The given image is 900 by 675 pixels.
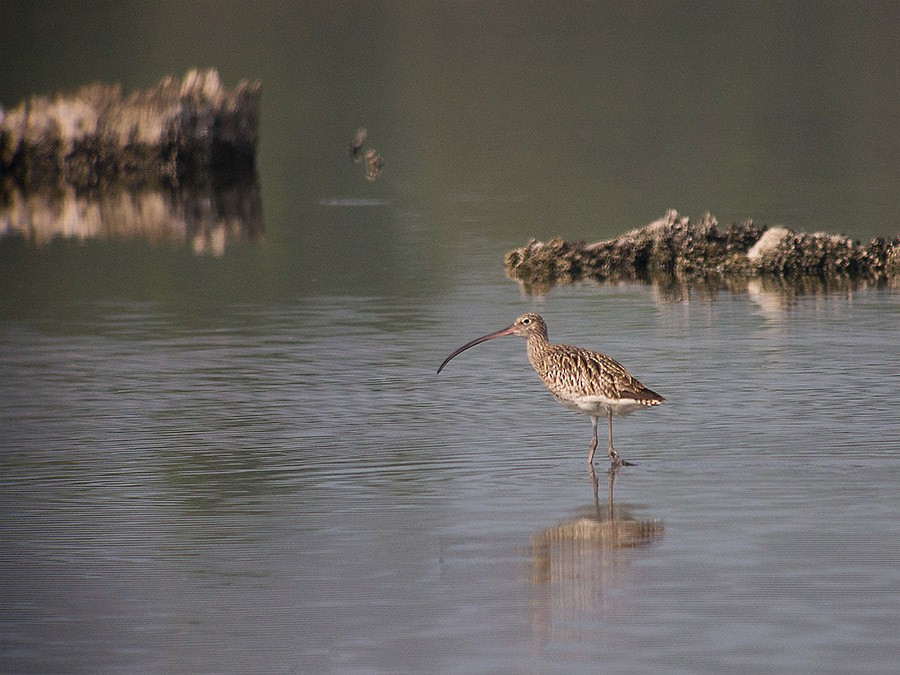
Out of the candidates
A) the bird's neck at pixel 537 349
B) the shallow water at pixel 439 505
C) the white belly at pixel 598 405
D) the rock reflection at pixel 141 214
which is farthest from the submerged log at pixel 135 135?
the white belly at pixel 598 405

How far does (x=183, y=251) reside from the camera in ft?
98.6

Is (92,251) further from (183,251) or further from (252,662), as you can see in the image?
(252,662)

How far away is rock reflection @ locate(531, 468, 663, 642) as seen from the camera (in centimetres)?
998

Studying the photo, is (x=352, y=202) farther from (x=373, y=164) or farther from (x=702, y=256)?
(x=702, y=256)

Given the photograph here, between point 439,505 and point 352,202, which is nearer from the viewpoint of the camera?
point 439,505

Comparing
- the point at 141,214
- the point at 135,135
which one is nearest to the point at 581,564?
the point at 141,214

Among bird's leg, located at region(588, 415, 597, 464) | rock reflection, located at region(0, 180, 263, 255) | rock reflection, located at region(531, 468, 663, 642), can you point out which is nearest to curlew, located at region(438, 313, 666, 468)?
bird's leg, located at region(588, 415, 597, 464)

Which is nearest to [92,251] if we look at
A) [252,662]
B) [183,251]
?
[183,251]

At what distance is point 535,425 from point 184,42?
89.3m

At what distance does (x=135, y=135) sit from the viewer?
4266cm

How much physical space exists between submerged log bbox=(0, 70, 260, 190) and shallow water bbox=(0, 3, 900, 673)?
3733 millimetres

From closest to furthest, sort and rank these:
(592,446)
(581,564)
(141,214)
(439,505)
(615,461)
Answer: (581,564) < (439,505) < (615,461) < (592,446) < (141,214)

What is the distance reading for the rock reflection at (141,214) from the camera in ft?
107

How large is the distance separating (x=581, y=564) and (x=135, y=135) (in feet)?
108
